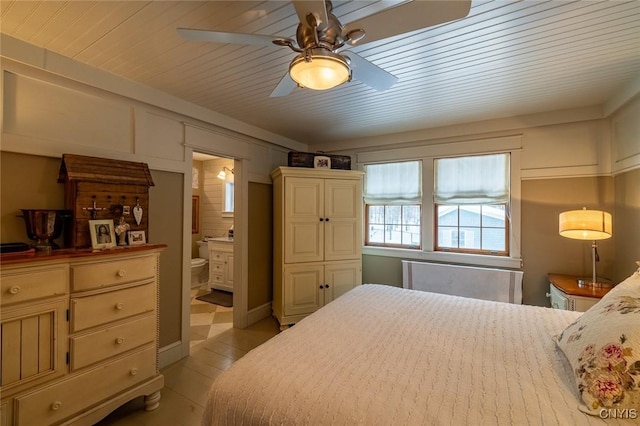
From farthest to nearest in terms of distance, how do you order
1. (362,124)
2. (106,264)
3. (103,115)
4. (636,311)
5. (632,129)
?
1. (362,124)
2. (632,129)
3. (103,115)
4. (106,264)
5. (636,311)

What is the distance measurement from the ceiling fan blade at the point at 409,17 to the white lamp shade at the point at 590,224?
2146 millimetres

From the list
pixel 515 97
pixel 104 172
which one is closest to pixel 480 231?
pixel 515 97

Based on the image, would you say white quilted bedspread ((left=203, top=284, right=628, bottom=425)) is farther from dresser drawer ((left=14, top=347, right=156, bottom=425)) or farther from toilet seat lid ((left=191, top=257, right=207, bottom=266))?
toilet seat lid ((left=191, top=257, right=207, bottom=266))

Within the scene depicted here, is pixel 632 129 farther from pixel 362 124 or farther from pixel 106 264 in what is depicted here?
pixel 106 264

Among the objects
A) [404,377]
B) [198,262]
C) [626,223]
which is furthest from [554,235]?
[198,262]

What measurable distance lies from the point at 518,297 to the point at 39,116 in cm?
438

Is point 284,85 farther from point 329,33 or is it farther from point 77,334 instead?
point 77,334

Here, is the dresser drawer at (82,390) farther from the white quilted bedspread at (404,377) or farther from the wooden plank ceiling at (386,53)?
the wooden plank ceiling at (386,53)

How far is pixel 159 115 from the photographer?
8.06ft

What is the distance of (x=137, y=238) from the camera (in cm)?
213

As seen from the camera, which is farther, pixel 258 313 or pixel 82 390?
pixel 258 313

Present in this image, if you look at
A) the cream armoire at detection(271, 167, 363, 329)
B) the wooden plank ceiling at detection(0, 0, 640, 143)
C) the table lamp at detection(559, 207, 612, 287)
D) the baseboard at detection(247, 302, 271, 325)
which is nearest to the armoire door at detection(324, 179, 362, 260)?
the cream armoire at detection(271, 167, 363, 329)

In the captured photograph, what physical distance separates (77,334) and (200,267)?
3382 millimetres

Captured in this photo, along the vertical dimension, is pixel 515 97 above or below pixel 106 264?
above
